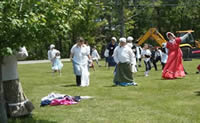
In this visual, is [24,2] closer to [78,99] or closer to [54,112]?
[54,112]

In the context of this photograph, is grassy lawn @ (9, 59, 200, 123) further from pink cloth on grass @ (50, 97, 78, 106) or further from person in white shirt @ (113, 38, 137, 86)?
person in white shirt @ (113, 38, 137, 86)

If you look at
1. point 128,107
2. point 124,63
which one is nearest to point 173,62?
point 124,63

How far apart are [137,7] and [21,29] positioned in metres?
50.5

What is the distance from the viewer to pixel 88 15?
4816cm

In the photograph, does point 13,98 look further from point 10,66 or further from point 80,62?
point 80,62

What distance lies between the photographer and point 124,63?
1339 cm

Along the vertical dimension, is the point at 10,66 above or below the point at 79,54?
below

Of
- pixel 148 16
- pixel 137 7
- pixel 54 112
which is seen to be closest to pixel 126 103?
pixel 54 112

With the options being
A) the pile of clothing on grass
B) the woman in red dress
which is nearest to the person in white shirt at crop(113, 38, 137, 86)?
the woman in red dress

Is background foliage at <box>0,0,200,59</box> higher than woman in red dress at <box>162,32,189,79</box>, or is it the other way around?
background foliage at <box>0,0,200,59</box>

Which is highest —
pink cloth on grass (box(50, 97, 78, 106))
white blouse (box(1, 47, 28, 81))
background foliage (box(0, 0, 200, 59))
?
background foliage (box(0, 0, 200, 59))

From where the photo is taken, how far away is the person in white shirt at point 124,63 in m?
13.3

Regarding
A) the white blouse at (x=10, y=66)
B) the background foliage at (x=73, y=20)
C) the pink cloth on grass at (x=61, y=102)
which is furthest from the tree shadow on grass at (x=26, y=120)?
the pink cloth on grass at (x=61, y=102)

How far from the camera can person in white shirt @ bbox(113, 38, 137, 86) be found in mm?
13266
